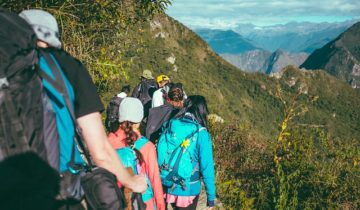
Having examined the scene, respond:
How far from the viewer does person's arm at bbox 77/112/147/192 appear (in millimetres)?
1979

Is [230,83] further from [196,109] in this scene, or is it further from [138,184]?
[138,184]

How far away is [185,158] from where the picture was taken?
4.26 meters

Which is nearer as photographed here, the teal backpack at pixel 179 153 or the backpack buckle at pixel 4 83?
the backpack buckle at pixel 4 83

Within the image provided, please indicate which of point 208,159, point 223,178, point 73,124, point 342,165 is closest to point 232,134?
point 223,178

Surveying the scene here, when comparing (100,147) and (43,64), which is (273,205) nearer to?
(100,147)

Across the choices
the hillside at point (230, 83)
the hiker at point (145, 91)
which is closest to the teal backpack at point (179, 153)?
the hiker at point (145, 91)

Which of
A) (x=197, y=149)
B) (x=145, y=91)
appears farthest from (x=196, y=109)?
(x=145, y=91)

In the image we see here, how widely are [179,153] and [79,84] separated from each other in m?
2.45

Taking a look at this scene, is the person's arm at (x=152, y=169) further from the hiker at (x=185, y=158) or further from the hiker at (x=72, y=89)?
the hiker at (x=72, y=89)

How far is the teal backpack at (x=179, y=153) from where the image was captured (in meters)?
4.23

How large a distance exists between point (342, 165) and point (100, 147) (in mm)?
5829

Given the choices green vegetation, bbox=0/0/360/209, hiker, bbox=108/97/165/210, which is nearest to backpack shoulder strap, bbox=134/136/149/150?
hiker, bbox=108/97/165/210

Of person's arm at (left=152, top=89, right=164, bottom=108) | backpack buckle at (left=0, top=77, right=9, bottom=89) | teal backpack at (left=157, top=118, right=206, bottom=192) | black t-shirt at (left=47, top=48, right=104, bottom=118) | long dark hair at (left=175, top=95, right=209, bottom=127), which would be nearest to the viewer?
backpack buckle at (left=0, top=77, right=9, bottom=89)

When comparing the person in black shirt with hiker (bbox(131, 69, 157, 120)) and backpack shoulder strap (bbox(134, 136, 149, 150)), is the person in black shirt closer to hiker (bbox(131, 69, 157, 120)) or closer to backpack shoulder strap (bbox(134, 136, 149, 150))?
backpack shoulder strap (bbox(134, 136, 149, 150))
